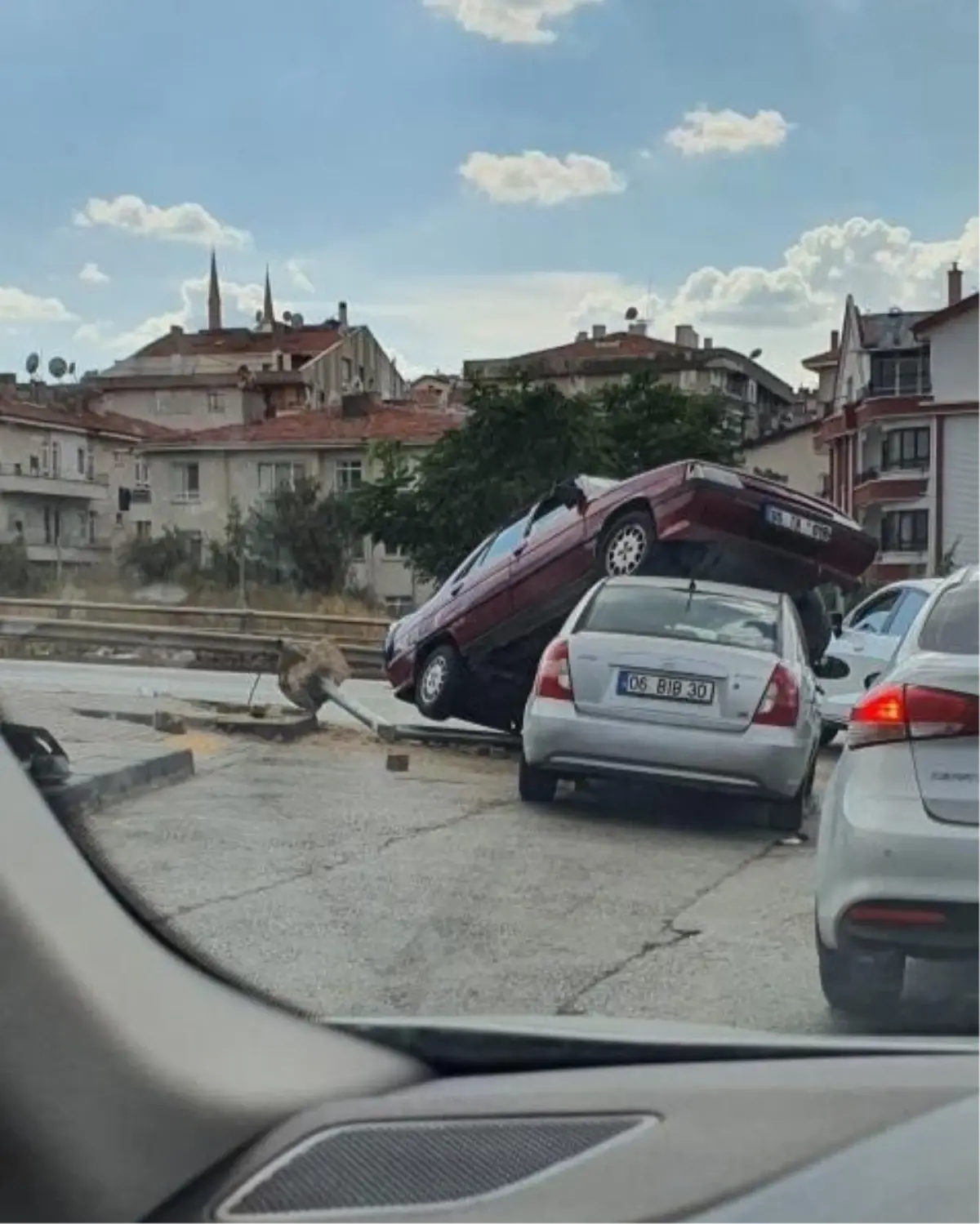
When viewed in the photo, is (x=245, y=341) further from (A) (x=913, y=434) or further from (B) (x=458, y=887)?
(A) (x=913, y=434)

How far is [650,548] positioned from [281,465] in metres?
0.64

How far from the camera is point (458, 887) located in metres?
2.42

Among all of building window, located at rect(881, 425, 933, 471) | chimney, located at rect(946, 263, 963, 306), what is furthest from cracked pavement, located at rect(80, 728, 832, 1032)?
chimney, located at rect(946, 263, 963, 306)

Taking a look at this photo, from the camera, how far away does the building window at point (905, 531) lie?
2346 mm

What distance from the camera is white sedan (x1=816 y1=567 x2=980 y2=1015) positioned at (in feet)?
7.20

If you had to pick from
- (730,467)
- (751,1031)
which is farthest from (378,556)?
(751,1031)

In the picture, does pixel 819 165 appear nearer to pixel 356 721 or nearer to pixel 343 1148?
pixel 356 721

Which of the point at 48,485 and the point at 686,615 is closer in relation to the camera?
the point at 686,615

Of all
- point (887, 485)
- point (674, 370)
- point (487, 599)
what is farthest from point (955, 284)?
point (487, 599)

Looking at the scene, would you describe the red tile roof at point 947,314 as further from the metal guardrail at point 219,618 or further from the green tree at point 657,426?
the metal guardrail at point 219,618

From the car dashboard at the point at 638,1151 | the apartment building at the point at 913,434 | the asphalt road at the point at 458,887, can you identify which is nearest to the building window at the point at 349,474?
the asphalt road at the point at 458,887

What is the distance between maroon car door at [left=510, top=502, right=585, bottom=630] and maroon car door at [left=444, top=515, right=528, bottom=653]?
14 mm

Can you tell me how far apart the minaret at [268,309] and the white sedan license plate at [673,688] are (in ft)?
2.48

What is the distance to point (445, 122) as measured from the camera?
2367mm
